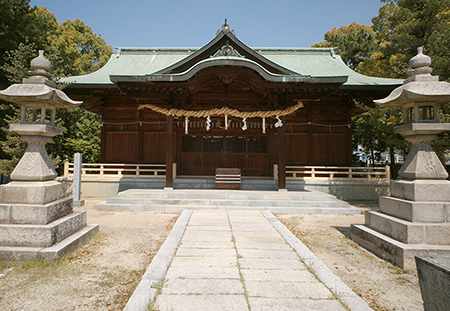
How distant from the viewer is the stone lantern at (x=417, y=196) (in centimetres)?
380

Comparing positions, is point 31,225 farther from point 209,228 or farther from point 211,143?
point 211,143

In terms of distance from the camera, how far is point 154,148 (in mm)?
12070

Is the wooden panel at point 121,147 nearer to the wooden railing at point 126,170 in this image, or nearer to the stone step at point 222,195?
the wooden railing at point 126,170

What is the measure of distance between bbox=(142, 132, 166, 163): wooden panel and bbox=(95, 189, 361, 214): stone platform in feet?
11.1

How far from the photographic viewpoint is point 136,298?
103 inches

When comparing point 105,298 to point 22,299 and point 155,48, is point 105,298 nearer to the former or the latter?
point 22,299

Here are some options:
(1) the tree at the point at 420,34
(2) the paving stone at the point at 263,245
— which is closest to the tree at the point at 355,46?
(1) the tree at the point at 420,34

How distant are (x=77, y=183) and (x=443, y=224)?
1007 cm

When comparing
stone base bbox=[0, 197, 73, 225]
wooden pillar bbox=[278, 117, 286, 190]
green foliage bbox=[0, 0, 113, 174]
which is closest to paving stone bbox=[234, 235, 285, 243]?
stone base bbox=[0, 197, 73, 225]

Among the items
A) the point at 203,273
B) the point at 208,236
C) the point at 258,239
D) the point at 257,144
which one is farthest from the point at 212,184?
the point at 203,273

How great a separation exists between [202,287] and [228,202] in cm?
524

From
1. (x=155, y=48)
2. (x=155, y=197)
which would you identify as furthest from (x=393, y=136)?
(x=155, y=48)

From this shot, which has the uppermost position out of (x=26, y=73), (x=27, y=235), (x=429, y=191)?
(x=26, y=73)

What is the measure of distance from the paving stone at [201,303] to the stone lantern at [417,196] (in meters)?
2.81
